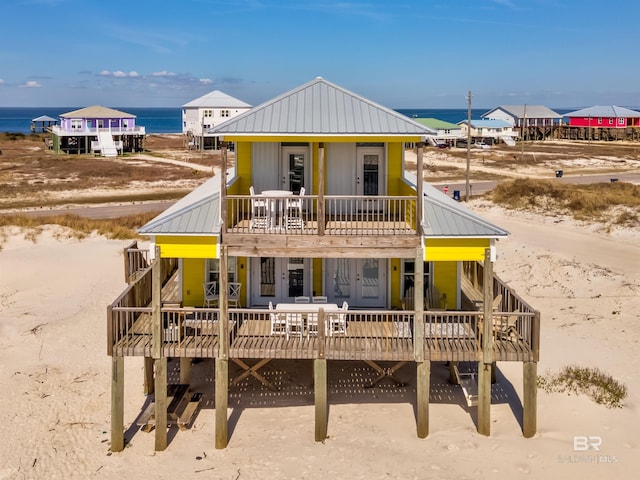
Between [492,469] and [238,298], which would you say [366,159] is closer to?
[238,298]

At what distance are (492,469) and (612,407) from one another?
468 cm

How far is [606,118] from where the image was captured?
117 metres

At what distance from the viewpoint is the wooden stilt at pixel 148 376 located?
18270mm

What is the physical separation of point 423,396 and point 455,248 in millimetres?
3639

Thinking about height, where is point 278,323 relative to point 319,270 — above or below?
below

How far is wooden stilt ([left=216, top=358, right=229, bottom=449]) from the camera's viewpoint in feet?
49.2

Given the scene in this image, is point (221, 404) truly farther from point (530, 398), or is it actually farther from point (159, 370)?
point (530, 398)

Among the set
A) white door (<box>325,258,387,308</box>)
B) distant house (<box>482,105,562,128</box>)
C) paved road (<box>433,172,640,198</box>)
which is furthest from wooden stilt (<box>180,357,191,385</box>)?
distant house (<box>482,105,562,128</box>)

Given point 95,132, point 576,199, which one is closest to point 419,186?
point 576,199

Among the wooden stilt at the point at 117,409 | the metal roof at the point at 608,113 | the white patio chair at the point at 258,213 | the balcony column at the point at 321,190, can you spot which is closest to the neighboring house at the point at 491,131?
the metal roof at the point at 608,113

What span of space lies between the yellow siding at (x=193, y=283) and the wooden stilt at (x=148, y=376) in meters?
2.28

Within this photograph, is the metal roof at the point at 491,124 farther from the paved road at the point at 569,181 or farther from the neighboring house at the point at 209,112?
the paved road at the point at 569,181

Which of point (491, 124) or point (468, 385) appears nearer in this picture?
point (468, 385)

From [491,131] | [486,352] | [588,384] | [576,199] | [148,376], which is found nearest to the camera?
[486,352]
